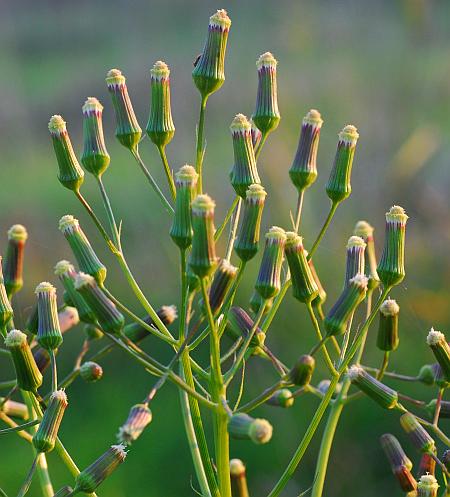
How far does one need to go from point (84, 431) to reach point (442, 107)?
503 cm

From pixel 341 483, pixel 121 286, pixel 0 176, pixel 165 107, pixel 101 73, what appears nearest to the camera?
pixel 165 107

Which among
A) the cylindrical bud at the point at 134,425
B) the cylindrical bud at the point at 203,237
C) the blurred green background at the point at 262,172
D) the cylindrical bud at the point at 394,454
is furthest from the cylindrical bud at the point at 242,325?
the blurred green background at the point at 262,172

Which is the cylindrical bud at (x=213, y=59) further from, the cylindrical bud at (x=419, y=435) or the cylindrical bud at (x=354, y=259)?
the cylindrical bud at (x=419, y=435)

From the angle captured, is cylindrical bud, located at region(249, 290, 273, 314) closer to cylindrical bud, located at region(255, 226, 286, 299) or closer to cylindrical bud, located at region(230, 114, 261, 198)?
cylindrical bud, located at region(255, 226, 286, 299)

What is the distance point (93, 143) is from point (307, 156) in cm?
39

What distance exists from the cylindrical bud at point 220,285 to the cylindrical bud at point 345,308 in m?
0.18

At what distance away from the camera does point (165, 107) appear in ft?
5.68

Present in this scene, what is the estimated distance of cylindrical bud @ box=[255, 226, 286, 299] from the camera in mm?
1542

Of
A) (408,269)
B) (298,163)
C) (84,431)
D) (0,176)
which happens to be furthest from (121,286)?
(298,163)

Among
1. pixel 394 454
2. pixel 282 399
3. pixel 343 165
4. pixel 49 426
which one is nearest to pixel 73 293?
pixel 49 426

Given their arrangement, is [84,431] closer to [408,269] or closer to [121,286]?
[121,286]

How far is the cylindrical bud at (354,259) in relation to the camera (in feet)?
5.42

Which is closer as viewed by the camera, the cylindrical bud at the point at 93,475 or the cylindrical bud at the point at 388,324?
the cylindrical bud at the point at 93,475

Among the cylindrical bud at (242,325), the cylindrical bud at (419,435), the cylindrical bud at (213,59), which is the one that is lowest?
the cylindrical bud at (419,435)
